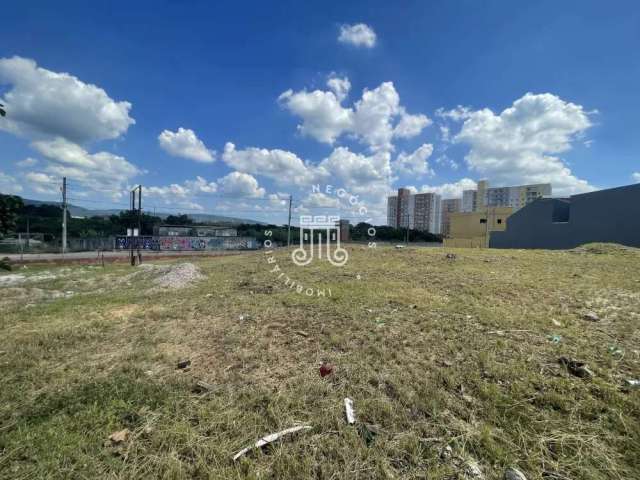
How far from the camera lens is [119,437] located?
1852mm

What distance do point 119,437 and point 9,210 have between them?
1.69 m

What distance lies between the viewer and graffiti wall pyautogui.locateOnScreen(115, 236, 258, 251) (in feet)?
101

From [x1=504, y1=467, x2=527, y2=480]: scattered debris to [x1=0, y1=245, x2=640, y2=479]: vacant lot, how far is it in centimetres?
5

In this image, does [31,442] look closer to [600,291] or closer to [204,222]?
[600,291]

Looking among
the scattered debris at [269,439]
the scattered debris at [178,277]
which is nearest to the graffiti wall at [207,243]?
the scattered debris at [178,277]

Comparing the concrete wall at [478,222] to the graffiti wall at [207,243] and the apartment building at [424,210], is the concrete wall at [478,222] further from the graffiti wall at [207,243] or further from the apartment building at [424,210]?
the graffiti wall at [207,243]

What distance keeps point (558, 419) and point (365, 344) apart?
1759mm

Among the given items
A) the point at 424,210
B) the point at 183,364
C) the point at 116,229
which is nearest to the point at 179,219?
the point at 116,229

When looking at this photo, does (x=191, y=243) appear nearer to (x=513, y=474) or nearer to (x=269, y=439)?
(x=269, y=439)

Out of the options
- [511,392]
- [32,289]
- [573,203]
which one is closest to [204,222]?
[32,289]

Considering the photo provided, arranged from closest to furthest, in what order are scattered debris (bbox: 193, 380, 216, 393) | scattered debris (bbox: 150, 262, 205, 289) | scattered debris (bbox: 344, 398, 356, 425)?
scattered debris (bbox: 344, 398, 356, 425) → scattered debris (bbox: 193, 380, 216, 393) → scattered debris (bbox: 150, 262, 205, 289)

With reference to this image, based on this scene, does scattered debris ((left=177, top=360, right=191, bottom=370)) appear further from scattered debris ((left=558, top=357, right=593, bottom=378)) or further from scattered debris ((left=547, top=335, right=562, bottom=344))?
scattered debris ((left=547, top=335, right=562, bottom=344))

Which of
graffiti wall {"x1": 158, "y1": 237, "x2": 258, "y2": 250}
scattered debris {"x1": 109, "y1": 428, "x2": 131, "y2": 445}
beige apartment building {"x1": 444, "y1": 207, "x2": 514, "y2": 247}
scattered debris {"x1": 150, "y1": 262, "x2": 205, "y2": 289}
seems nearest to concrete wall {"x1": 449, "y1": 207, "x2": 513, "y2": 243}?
beige apartment building {"x1": 444, "y1": 207, "x2": 514, "y2": 247}

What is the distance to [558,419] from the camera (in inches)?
77.1
